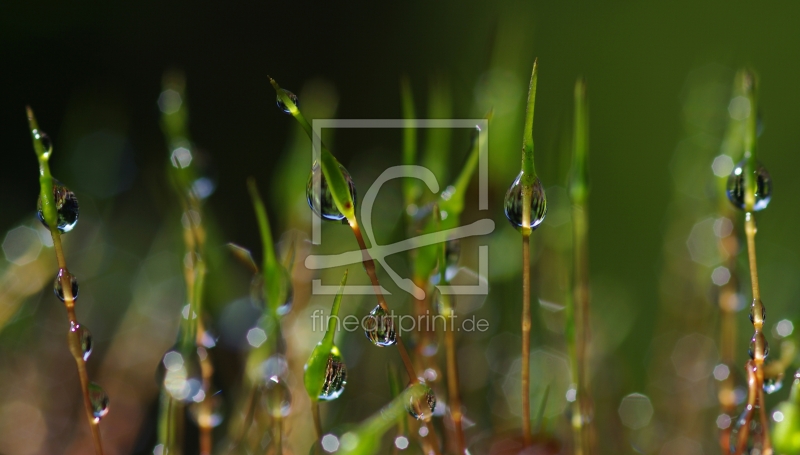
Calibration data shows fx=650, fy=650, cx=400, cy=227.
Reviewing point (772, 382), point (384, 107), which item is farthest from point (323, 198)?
point (384, 107)

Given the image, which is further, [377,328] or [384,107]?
[384,107]

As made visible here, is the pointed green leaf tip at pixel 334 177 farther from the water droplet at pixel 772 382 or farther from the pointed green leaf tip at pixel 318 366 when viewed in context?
the water droplet at pixel 772 382

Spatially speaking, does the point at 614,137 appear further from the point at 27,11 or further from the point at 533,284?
the point at 27,11

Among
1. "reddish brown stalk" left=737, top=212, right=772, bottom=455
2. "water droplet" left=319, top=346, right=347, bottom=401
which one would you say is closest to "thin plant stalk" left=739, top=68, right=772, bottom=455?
"reddish brown stalk" left=737, top=212, right=772, bottom=455

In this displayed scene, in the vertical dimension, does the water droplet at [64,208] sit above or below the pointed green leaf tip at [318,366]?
above

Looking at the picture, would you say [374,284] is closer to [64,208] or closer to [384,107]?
[64,208]

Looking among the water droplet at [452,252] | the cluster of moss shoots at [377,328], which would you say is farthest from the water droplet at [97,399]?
the water droplet at [452,252]
